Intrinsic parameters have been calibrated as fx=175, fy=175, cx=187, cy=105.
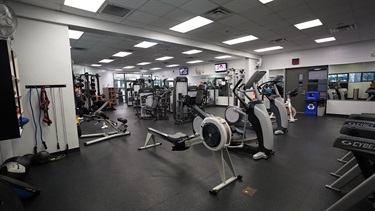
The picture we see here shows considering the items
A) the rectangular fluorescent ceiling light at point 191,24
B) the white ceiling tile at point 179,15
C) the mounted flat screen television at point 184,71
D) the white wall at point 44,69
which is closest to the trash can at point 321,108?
the rectangular fluorescent ceiling light at point 191,24

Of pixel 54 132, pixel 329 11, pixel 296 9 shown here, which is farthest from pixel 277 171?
pixel 54 132

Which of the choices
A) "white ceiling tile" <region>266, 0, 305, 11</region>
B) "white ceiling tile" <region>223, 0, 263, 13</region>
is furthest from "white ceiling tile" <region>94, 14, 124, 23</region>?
"white ceiling tile" <region>266, 0, 305, 11</region>

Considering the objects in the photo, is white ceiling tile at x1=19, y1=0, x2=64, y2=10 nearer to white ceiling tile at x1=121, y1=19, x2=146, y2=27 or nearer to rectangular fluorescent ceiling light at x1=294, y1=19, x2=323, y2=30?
white ceiling tile at x1=121, y1=19, x2=146, y2=27

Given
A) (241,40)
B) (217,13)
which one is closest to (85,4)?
(217,13)

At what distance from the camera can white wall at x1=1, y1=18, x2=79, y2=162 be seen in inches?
129

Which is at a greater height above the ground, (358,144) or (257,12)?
(257,12)

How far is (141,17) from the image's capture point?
13.8ft

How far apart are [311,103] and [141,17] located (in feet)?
25.9

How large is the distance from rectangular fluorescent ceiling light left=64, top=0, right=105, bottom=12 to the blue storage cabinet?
28.0 feet

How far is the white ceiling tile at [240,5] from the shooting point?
11.7 feet

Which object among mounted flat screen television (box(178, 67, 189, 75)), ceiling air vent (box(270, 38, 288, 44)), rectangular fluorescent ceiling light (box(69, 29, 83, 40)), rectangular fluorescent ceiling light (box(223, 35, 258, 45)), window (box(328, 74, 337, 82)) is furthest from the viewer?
mounted flat screen television (box(178, 67, 189, 75))

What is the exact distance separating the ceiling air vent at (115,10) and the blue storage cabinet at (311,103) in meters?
8.01

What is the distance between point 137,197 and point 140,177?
1.69 ft

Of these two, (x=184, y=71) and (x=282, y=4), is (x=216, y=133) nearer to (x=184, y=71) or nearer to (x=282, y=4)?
(x=282, y=4)
